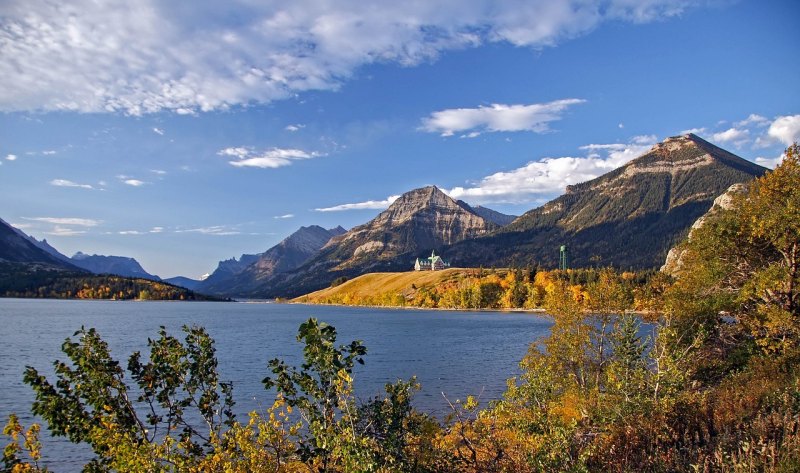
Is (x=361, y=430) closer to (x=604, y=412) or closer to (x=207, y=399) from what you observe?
(x=207, y=399)

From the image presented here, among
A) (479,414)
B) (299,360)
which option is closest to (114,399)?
(479,414)

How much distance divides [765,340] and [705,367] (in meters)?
6.22

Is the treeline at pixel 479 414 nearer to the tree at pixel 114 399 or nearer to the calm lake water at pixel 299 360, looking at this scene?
the tree at pixel 114 399

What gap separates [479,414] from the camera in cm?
1652

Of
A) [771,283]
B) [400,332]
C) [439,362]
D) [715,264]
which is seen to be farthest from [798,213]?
[400,332]

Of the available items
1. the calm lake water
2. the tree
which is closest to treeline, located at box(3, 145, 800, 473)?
the tree

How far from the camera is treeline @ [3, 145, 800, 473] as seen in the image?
11758mm

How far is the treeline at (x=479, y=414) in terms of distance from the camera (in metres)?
11.8

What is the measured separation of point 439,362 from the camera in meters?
82.1

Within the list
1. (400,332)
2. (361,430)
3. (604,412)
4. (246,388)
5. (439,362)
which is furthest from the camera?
(400,332)

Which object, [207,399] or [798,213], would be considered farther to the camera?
[798,213]

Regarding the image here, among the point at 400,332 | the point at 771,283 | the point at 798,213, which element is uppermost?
the point at 798,213

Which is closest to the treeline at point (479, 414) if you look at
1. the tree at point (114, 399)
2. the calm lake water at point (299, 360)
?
the tree at point (114, 399)

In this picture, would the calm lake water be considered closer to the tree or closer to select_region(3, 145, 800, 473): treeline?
select_region(3, 145, 800, 473): treeline
